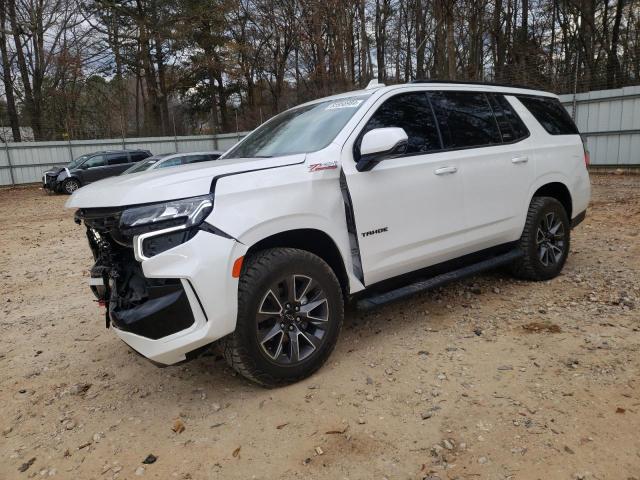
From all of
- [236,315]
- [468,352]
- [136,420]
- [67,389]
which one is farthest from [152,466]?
[468,352]

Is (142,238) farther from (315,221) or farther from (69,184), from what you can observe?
(69,184)

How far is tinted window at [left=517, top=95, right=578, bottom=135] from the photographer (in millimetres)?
4746

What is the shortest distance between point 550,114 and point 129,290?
4354 mm

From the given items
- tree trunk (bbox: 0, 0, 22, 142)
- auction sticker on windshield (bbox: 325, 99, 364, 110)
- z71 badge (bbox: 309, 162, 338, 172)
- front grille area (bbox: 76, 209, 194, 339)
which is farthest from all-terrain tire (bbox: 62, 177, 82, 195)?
z71 badge (bbox: 309, 162, 338, 172)

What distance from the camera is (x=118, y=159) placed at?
62.9ft

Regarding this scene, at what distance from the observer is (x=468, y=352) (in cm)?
343

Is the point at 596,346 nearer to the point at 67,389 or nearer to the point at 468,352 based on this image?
the point at 468,352

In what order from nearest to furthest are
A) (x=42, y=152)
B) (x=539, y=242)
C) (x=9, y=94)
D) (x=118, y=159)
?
(x=539, y=242) < (x=118, y=159) < (x=42, y=152) < (x=9, y=94)

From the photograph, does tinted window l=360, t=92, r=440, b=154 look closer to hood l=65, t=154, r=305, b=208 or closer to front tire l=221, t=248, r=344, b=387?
hood l=65, t=154, r=305, b=208

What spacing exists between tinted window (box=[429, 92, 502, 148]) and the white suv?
0.04ft

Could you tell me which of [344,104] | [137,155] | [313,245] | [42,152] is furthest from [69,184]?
[313,245]

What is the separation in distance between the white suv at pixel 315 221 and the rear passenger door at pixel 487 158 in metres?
0.01

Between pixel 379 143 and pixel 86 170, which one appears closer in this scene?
pixel 379 143

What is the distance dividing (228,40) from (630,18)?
21294 millimetres
